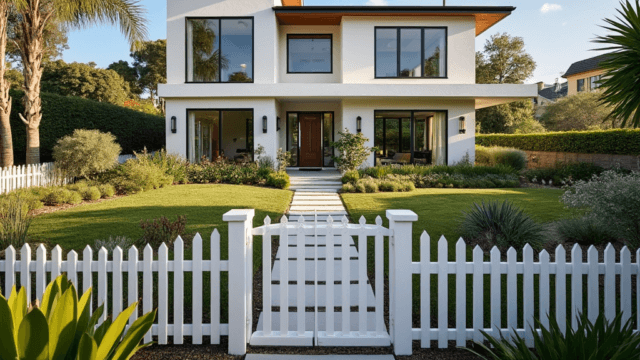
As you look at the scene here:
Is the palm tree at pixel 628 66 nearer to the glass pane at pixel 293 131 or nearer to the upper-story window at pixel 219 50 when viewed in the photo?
the upper-story window at pixel 219 50

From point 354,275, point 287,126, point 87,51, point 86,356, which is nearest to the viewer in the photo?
point 86,356

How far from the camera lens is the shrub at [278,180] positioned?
13.3 meters

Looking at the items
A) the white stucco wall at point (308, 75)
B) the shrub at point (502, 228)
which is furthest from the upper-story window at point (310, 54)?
the shrub at point (502, 228)

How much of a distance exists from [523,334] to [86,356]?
3.19 meters

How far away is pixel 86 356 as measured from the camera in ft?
6.65

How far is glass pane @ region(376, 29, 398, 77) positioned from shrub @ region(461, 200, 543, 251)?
10.7 meters

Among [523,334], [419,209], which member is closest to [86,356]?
[523,334]

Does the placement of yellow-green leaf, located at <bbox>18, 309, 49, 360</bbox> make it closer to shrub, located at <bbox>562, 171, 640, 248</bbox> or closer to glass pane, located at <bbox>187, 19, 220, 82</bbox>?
shrub, located at <bbox>562, 171, 640, 248</bbox>

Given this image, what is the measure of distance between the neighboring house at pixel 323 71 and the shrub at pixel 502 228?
31.4ft

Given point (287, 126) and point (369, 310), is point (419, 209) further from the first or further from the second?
A: point (287, 126)

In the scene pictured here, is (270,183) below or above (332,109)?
below

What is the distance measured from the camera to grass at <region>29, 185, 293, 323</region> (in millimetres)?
6098

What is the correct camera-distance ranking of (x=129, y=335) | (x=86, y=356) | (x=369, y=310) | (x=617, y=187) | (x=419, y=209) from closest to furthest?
(x=86, y=356), (x=129, y=335), (x=369, y=310), (x=617, y=187), (x=419, y=209)

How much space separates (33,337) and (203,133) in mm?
14615
